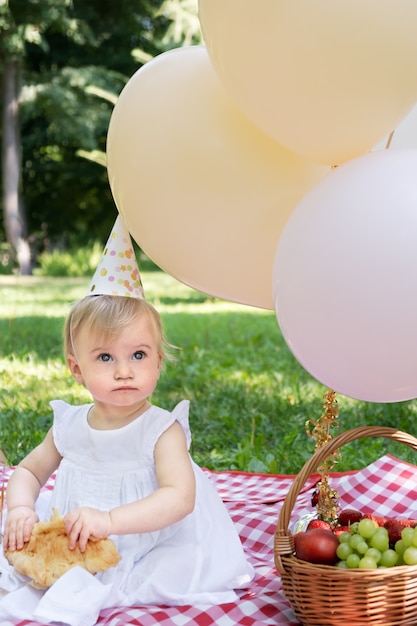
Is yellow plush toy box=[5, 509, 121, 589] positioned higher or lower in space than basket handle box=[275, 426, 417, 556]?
lower

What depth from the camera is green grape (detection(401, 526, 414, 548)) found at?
5.52 feet

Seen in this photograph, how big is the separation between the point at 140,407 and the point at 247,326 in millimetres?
4340

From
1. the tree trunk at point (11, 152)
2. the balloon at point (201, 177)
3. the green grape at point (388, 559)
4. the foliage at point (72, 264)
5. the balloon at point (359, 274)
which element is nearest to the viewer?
the balloon at point (359, 274)

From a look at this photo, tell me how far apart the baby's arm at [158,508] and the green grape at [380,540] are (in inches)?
15.6

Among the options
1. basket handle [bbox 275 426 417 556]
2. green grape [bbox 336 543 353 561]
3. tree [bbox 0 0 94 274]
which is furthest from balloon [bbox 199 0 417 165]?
tree [bbox 0 0 94 274]

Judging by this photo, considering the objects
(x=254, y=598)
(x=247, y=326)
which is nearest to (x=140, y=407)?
(x=254, y=598)

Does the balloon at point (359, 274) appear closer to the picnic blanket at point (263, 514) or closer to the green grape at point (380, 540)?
the green grape at point (380, 540)

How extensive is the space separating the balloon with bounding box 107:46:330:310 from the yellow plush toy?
2.27ft

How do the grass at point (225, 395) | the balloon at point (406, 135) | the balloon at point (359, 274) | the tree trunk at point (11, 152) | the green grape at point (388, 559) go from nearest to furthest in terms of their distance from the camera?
the balloon at point (359, 274), the green grape at point (388, 559), the balloon at point (406, 135), the grass at point (225, 395), the tree trunk at point (11, 152)

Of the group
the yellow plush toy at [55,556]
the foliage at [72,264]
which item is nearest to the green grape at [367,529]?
the yellow plush toy at [55,556]

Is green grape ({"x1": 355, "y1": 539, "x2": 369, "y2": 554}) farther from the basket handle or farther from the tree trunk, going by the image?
the tree trunk

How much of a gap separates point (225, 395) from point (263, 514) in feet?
5.04

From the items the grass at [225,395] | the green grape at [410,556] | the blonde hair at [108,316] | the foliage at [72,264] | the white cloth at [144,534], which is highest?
the blonde hair at [108,316]

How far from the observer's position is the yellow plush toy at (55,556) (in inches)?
68.4
